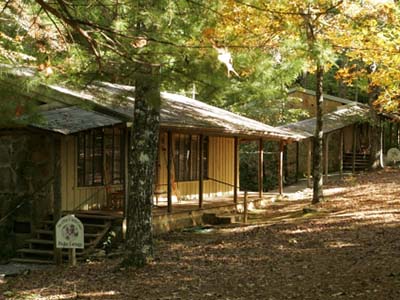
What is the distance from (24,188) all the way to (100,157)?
229 cm

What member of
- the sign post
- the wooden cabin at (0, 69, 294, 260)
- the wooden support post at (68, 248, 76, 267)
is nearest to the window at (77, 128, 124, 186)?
the wooden cabin at (0, 69, 294, 260)

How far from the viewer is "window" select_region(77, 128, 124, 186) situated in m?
14.5

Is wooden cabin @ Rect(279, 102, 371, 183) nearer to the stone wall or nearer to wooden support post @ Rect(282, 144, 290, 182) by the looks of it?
wooden support post @ Rect(282, 144, 290, 182)

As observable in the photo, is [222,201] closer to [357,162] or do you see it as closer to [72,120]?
[72,120]

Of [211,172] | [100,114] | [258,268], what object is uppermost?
[100,114]

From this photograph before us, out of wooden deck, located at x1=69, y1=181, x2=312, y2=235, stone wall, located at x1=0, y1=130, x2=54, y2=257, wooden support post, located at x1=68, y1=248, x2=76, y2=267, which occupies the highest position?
stone wall, located at x1=0, y1=130, x2=54, y2=257

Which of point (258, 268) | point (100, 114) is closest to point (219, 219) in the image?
point (100, 114)

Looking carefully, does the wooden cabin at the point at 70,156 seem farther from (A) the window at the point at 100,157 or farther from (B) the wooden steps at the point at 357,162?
(B) the wooden steps at the point at 357,162

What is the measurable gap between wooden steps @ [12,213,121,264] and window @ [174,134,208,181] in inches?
195

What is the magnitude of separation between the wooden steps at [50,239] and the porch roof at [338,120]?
1502cm

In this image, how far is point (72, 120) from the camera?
1232cm

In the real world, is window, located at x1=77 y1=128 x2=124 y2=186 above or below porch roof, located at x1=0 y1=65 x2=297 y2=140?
below

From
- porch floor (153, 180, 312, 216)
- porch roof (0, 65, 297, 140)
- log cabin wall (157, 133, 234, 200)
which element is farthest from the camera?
log cabin wall (157, 133, 234, 200)

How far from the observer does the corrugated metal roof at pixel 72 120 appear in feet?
38.0
